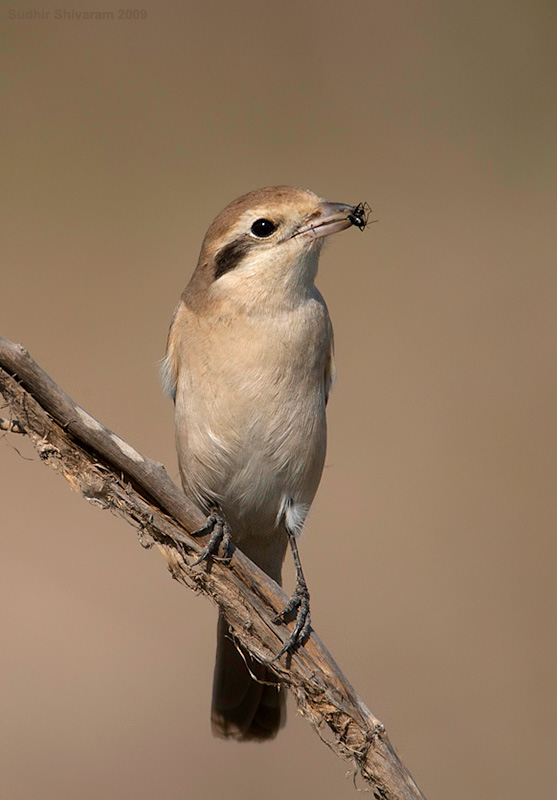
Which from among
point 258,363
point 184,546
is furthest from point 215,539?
point 258,363

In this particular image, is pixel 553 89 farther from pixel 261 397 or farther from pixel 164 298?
pixel 261 397

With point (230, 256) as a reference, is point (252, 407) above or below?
below

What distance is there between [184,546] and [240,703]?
1.20 m

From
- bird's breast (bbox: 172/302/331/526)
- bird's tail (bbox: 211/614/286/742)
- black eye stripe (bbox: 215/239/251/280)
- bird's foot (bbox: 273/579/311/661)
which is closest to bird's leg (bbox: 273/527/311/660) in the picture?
bird's foot (bbox: 273/579/311/661)

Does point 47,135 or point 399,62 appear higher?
point 399,62

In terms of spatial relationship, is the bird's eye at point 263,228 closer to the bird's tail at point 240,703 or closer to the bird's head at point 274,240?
the bird's head at point 274,240

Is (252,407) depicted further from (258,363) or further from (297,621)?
(297,621)

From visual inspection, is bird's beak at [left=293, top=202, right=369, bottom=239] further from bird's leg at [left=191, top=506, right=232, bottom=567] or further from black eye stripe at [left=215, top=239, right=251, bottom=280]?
bird's leg at [left=191, top=506, right=232, bottom=567]

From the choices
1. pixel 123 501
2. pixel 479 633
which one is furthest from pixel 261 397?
pixel 479 633

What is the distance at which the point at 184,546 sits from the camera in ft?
8.77

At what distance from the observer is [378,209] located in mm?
7094

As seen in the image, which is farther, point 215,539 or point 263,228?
point 263,228

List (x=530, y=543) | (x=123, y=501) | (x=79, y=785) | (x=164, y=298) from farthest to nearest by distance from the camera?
(x=164, y=298)
(x=530, y=543)
(x=79, y=785)
(x=123, y=501)

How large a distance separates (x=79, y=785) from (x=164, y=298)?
3533 mm
